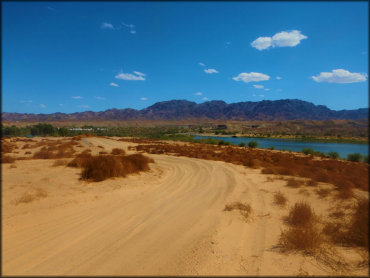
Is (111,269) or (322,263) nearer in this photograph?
(111,269)

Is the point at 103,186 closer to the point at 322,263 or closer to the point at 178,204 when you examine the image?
the point at 178,204

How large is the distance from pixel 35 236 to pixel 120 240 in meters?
1.45

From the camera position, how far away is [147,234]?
4035 mm

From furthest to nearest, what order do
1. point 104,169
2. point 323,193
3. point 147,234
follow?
point 104,169
point 323,193
point 147,234

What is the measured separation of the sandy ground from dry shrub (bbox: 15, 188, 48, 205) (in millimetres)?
40

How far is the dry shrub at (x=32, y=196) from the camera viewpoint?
5.31m

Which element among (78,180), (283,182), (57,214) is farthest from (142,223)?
(283,182)

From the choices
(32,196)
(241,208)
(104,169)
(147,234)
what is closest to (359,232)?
(241,208)

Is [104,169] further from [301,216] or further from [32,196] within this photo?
[301,216]

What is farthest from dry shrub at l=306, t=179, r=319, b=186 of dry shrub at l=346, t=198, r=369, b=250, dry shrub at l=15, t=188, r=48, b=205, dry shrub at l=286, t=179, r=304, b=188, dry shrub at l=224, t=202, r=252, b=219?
dry shrub at l=15, t=188, r=48, b=205

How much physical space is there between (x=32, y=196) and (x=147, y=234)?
3.72m

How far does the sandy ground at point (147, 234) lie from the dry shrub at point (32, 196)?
4 centimetres

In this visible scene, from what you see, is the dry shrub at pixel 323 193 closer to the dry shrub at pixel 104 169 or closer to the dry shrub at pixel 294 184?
the dry shrub at pixel 294 184

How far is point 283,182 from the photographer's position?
9.27m
